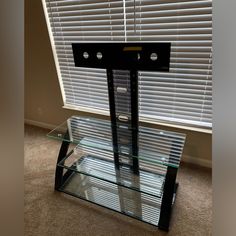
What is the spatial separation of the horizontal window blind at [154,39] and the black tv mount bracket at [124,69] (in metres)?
0.54

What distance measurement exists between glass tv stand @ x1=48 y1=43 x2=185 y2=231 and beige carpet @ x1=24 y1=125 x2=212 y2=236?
7 centimetres

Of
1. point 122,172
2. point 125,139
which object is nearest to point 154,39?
point 125,139

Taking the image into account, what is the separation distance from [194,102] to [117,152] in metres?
0.96

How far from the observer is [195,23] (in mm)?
1841

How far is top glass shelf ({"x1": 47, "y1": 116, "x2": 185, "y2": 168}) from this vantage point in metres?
1.60

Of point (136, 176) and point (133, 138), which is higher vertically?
point (133, 138)

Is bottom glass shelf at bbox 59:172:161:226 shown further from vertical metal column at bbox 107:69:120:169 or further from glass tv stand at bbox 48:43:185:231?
vertical metal column at bbox 107:69:120:169

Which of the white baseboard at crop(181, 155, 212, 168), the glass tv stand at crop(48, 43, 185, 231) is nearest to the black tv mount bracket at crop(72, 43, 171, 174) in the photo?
the glass tv stand at crop(48, 43, 185, 231)

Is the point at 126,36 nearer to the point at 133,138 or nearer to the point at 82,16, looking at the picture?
the point at 82,16

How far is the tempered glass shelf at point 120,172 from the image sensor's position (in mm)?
1712

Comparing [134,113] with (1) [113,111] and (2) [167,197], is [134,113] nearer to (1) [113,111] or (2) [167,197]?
(1) [113,111]

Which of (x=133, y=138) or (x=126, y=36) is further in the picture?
(x=126, y=36)
